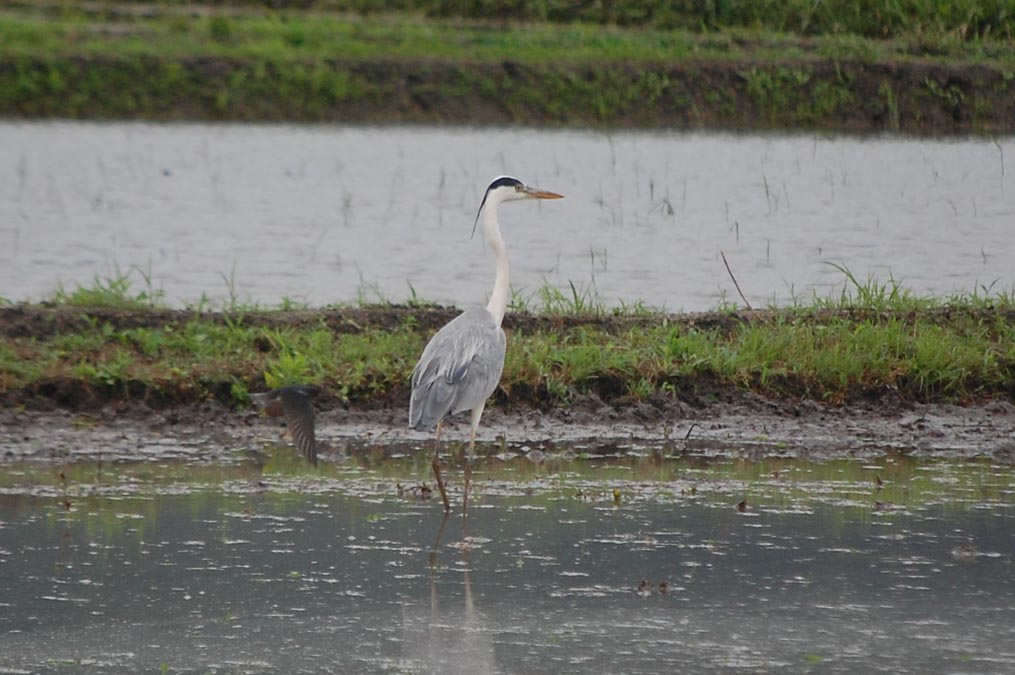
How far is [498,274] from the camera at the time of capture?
7.60m

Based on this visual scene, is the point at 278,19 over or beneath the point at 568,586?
over

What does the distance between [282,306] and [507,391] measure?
6.01 feet

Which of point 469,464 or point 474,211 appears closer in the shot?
point 469,464

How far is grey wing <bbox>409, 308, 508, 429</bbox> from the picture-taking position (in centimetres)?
661

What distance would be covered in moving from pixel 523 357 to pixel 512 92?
35.6ft

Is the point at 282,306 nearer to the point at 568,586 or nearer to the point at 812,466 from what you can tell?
the point at 812,466

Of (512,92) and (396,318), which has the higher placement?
(512,92)

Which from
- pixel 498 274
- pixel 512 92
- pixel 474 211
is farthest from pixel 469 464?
pixel 512 92

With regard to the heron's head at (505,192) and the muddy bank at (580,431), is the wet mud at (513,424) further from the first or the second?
the heron's head at (505,192)

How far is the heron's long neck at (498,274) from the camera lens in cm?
744

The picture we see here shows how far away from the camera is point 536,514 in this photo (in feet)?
21.1

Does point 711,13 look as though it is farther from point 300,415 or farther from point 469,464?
point 300,415

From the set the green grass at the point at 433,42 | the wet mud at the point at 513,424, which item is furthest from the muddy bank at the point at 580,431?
the green grass at the point at 433,42

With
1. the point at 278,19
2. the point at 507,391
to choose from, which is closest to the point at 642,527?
the point at 507,391
